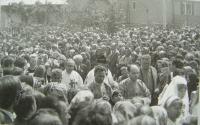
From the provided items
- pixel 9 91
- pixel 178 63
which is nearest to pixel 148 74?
pixel 178 63

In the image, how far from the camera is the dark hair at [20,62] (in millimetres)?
3260

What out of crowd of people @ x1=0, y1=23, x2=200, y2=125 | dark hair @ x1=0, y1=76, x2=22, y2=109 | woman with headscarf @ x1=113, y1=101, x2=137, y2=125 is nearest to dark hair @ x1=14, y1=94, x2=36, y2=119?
crowd of people @ x1=0, y1=23, x2=200, y2=125

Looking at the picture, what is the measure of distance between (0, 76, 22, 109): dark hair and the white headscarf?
0.94 m

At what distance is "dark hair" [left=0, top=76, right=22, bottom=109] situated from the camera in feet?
8.16

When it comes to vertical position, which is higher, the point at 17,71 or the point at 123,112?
the point at 17,71

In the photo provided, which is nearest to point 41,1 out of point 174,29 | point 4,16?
point 4,16

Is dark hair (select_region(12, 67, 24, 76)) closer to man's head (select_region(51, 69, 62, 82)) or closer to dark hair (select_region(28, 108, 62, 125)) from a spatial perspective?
man's head (select_region(51, 69, 62, 82))

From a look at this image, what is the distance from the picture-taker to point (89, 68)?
11.0ft

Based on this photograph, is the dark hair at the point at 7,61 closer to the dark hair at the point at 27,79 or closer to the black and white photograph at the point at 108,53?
the black and white photograph at the point at 108,53

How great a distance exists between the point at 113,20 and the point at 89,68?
17.0 inches

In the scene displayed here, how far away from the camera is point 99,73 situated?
3.14 m

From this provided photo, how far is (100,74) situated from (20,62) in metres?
0.65

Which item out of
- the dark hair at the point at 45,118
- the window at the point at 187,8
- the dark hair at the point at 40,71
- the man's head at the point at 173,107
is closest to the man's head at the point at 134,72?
the man's head at the point at 173,107

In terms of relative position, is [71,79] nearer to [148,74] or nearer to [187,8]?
[148,74]
